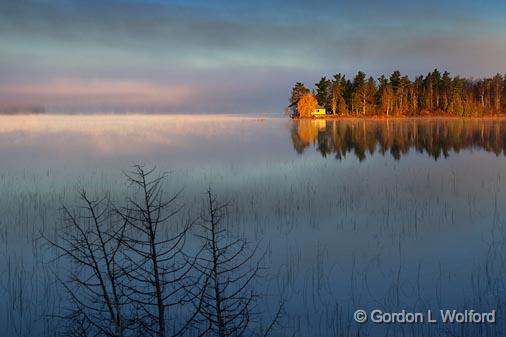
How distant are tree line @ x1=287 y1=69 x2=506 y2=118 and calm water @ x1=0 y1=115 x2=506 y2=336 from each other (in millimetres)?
70160

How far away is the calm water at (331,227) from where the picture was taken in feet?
27.1

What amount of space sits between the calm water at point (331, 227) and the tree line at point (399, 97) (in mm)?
70160

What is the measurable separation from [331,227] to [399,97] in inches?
3649

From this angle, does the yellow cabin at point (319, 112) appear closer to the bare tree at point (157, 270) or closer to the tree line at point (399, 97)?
the tree line at point (399, 97)

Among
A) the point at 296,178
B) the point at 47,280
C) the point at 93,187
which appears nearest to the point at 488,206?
the point at 296,178

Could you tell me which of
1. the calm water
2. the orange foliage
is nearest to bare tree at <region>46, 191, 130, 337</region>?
the calm water

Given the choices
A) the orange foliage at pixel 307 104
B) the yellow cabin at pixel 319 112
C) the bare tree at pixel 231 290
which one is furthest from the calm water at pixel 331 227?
the yellow cabin at pixel 319 112

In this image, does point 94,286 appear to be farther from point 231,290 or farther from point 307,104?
point 307,104

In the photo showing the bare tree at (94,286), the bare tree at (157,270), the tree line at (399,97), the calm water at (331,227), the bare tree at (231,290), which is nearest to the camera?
the bare tree at (94,286)

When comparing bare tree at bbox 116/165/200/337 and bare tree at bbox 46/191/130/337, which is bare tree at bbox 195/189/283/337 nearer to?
→ bare tree at bbox 116/165/200/337

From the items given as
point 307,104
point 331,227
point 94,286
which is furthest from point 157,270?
point 307,104

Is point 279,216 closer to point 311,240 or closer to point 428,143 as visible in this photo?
point 311,240

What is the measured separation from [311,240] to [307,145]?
28532 mm

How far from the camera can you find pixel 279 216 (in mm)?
14734
